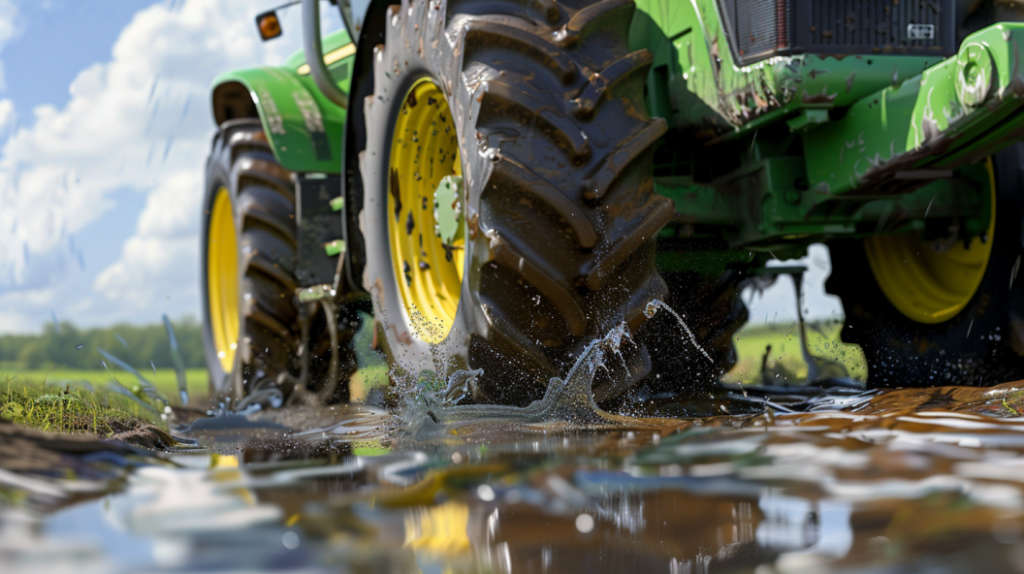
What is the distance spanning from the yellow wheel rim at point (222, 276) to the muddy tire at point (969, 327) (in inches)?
135

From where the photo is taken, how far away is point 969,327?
9.41 ft

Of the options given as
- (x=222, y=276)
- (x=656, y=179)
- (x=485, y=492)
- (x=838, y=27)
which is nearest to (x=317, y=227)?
(x=222, y=276)

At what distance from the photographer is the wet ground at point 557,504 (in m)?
0.86

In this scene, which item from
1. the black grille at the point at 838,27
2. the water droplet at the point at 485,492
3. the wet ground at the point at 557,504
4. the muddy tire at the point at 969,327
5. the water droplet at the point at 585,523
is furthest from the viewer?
the muddy tire at the point at 969,327

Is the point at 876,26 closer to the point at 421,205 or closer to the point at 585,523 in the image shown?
the point at 421,205

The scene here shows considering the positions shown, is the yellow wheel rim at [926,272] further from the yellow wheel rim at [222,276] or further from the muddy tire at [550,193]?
the yellow wheel rim at [222,276]

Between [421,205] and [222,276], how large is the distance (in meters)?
2.51

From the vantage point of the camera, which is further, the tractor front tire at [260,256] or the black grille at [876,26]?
the tractor front tire at [260,256]

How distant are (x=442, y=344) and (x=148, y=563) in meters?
1.67

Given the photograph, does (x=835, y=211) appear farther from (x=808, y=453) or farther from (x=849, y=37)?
(x=808, y=453)

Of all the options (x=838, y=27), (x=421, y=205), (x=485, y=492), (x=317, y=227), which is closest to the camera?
(x=485, y=492)

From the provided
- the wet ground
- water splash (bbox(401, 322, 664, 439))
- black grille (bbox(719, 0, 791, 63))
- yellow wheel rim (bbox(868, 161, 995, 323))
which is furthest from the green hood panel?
the wet ground

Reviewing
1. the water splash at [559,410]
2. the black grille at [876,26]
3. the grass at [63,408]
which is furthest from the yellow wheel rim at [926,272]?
the grass at [63,408]

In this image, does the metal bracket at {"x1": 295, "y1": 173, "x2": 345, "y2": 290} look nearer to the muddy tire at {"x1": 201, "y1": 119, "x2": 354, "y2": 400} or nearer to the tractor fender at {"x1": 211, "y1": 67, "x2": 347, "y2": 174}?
the tractor fender at {"x1": 211, "y1": 67, "x2": 347, "y2": 174}
